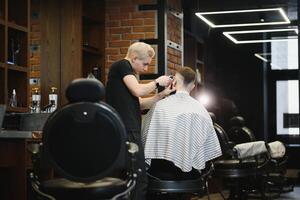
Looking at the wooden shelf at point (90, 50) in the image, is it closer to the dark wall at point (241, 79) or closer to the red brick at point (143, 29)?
the red brick at point (143, 29)

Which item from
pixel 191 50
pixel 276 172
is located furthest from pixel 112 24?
pixel 276 172

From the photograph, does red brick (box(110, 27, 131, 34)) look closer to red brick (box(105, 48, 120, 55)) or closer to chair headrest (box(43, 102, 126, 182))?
red brick (box(105, 48, 120, 55))

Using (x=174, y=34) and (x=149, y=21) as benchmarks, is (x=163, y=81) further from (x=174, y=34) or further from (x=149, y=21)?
(x=174, y=34)

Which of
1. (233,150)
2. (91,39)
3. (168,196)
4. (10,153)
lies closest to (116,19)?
(91,39)

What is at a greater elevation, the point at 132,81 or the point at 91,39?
the point at 91,39

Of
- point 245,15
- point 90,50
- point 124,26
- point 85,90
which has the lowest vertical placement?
point 85,90

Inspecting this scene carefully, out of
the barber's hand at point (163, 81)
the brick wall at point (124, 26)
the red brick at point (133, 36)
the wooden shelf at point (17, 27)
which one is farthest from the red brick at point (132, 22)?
the barber's hand at point (163, 81)

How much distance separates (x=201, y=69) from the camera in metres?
9.25

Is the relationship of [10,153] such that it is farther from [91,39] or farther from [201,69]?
[201,69]

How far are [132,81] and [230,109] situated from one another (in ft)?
19.1

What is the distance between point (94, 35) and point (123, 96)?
A: 269 cm

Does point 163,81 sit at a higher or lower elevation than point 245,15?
lower

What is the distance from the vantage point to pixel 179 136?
431cm

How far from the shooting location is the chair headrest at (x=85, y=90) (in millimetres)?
3043
